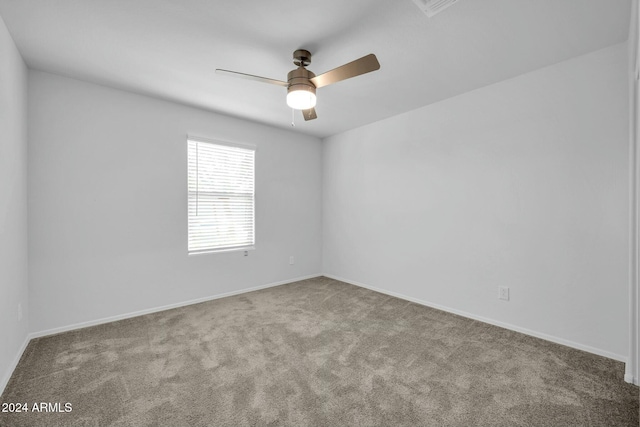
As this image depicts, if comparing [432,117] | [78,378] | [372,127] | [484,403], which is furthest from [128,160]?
[484,403]

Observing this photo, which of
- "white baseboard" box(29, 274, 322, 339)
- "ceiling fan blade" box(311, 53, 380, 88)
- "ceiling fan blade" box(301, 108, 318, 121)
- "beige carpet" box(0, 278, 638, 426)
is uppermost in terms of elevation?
"ceiling fan blade" box(311, 53, 380, 88)

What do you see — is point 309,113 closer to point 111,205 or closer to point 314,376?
point 314,376

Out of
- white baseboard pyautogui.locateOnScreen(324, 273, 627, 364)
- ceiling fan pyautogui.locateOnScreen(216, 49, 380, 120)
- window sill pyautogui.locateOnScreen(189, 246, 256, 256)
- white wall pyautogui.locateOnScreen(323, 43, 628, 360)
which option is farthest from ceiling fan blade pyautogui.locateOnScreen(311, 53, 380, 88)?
white baseboard pyautogui.locateOnScreen(324, 273, 627, 364)

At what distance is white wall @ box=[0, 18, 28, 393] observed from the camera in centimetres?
195

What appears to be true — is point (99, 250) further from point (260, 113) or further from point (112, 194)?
point (260, 113)

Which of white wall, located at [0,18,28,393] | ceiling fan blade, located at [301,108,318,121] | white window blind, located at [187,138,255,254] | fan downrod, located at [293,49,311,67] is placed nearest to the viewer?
white wall, located at [0,18,28,393]

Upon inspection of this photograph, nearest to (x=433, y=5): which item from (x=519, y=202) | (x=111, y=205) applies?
(x=519, y=202)

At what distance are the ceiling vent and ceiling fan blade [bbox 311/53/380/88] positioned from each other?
0.39m

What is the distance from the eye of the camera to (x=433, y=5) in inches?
67.1

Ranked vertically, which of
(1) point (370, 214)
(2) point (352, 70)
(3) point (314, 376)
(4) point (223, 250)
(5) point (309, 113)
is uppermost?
(2) point (352, 70)

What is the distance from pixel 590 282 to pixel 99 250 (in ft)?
15.1

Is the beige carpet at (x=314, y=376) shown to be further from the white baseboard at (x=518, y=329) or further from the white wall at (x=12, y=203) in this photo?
the white wall at (x=12, y=203)

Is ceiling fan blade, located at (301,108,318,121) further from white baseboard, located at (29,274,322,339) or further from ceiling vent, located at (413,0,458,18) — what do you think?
white baseboard, located at (29,274,322,339)

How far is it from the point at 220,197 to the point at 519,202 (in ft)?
11.5
